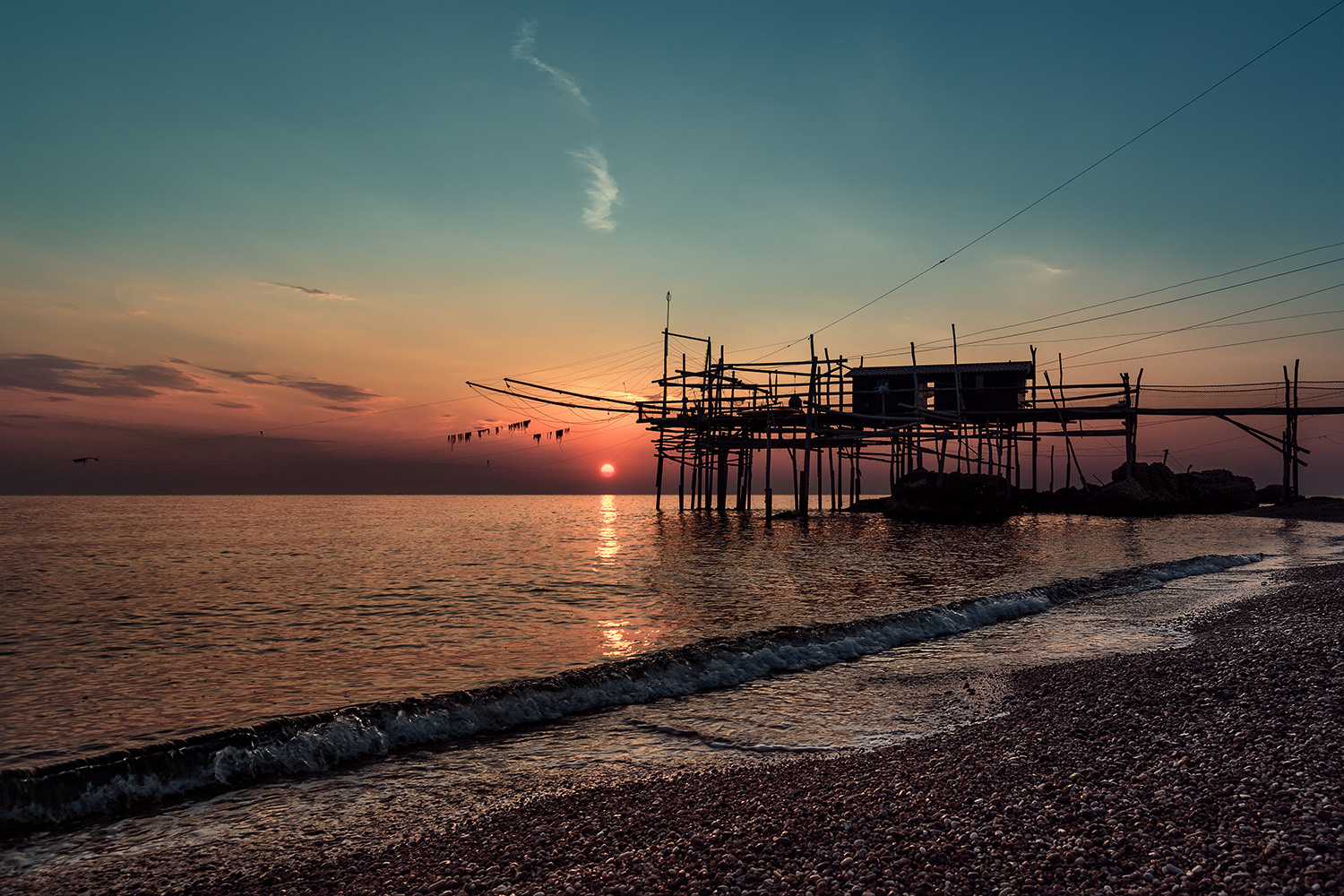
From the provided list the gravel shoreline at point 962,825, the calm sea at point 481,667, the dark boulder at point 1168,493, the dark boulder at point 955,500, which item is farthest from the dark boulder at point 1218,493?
the gravel shoreline at point 962,825

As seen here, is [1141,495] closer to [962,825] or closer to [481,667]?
[481,667]

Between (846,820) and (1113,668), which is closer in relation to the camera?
(846,820)

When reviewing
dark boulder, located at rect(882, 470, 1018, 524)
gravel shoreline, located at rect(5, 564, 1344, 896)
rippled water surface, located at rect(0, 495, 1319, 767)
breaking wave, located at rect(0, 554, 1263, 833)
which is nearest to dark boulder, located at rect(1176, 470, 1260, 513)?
rippled water surface, located at rect(0, 495, 1319, 767)

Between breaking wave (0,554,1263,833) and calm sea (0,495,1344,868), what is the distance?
3cm

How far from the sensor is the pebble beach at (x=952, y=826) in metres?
3.85

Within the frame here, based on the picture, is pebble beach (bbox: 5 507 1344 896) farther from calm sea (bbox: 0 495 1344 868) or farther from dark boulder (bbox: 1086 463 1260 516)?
dark boulder (bbox: 1086 463 1260 516)

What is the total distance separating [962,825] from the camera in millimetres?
4500

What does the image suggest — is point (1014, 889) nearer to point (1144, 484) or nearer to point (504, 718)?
point (504, 718)

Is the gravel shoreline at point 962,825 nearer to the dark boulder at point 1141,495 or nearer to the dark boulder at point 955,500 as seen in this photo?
the dark boulder at point 955,500

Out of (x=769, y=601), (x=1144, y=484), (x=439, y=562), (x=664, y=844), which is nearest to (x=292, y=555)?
(x=439, y=562)

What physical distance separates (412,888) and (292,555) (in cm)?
2899

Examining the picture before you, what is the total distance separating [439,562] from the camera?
25.4m

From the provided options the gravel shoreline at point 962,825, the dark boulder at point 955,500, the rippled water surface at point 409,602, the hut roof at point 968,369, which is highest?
the hut roof at point 968,369

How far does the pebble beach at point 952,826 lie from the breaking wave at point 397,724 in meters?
1.57
